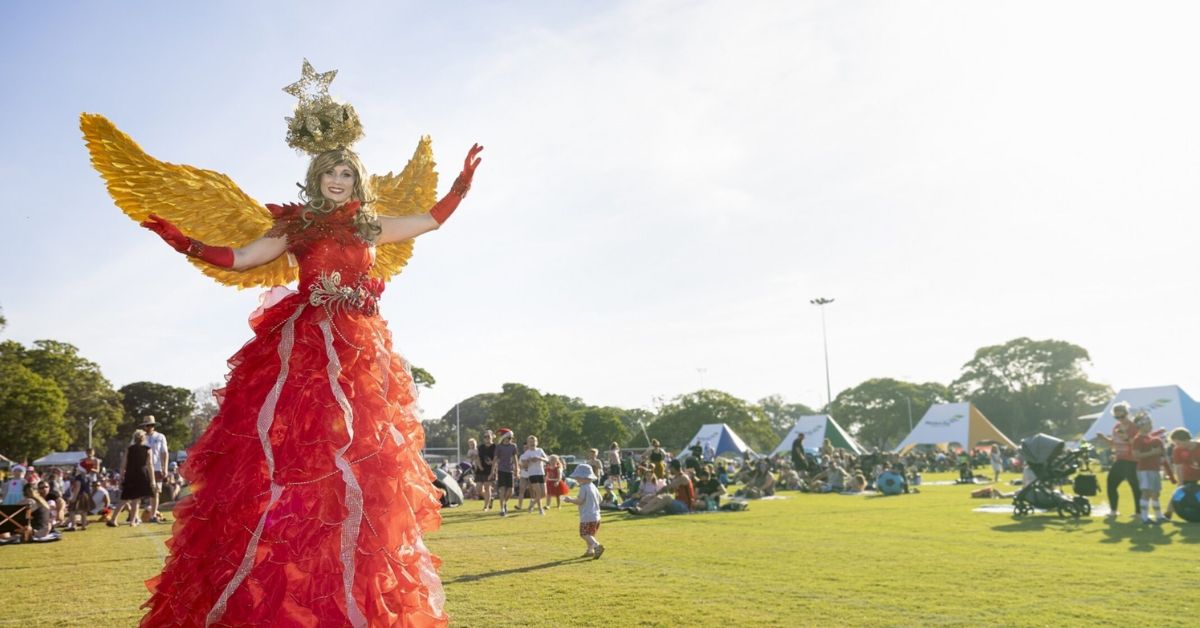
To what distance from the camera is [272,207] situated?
4.33 metres

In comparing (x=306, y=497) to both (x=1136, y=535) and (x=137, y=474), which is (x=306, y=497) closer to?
(x=1136, y=535)

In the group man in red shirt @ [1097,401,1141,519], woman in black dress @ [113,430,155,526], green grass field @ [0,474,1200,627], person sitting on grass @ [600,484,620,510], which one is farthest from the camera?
person sitting on grass @ [600,484,620,510]

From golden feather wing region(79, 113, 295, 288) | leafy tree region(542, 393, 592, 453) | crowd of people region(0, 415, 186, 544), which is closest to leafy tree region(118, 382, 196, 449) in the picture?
leafy tree region(542, 393, 592, 453)

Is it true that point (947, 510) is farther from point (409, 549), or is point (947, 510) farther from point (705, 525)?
point (409, 549)

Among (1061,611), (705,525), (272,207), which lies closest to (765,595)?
(1061,611)

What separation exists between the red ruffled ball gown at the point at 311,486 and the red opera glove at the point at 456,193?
677mm

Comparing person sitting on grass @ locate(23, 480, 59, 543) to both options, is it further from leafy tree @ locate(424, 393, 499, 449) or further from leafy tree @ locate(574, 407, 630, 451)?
leafy tree @ locate(424, 393, 499, 449)

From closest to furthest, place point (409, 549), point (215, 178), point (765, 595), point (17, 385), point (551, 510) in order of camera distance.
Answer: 1. point (409, 549)
2. point (215, 178)
3. point (765, 595)
4. point (551, 510)
5. point (17, 385)

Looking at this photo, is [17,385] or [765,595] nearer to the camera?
[765,595]

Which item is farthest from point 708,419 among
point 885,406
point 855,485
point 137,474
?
point 137,474

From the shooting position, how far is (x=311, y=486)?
346 cm

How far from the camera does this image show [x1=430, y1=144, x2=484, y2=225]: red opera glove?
4629 millimetres

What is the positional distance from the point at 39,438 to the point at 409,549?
66.0 m

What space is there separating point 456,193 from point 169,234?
160cm
